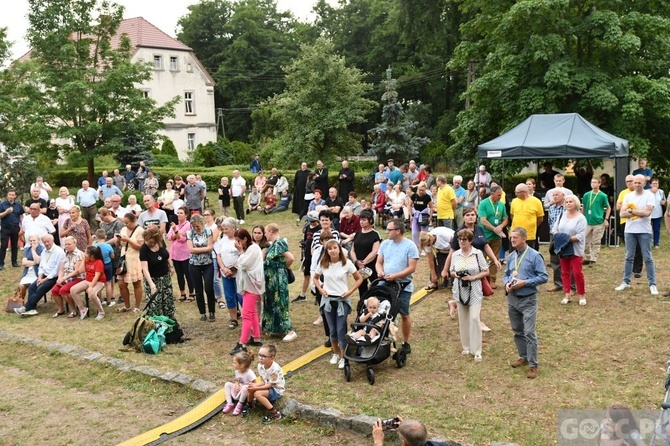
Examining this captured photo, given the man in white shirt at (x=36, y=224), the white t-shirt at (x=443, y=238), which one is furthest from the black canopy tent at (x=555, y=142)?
the man in white shirt at (x=36, y=224)

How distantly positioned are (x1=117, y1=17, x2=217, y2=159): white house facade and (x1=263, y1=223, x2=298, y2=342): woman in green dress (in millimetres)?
37516

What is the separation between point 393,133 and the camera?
25.6 m

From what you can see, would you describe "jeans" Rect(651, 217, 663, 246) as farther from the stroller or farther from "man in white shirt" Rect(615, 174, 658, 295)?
the stroller

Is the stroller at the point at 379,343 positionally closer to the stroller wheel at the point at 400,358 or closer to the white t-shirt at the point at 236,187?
the stroller wheel at the point at 400,358

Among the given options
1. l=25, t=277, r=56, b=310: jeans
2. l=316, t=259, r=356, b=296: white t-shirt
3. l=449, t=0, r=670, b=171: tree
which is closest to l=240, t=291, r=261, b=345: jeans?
l=316, t=259, r=356, b=296: white t-shirt

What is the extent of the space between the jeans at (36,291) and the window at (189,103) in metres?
38.6

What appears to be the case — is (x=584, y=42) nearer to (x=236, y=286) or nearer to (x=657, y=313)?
(x=657, y=313)

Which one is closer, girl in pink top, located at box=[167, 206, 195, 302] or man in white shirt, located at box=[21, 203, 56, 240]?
girl in pink top, located at box=[167, 206, 195, 302]

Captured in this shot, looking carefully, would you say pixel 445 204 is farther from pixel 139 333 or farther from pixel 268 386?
pixel 268 386

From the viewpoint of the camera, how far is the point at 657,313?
29.9 feet

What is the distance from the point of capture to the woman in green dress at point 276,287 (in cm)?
902

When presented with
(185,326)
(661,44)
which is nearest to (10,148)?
(185,326)

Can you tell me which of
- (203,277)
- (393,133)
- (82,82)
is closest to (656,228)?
(203,277)

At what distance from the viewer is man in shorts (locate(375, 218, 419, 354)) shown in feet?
25.8
